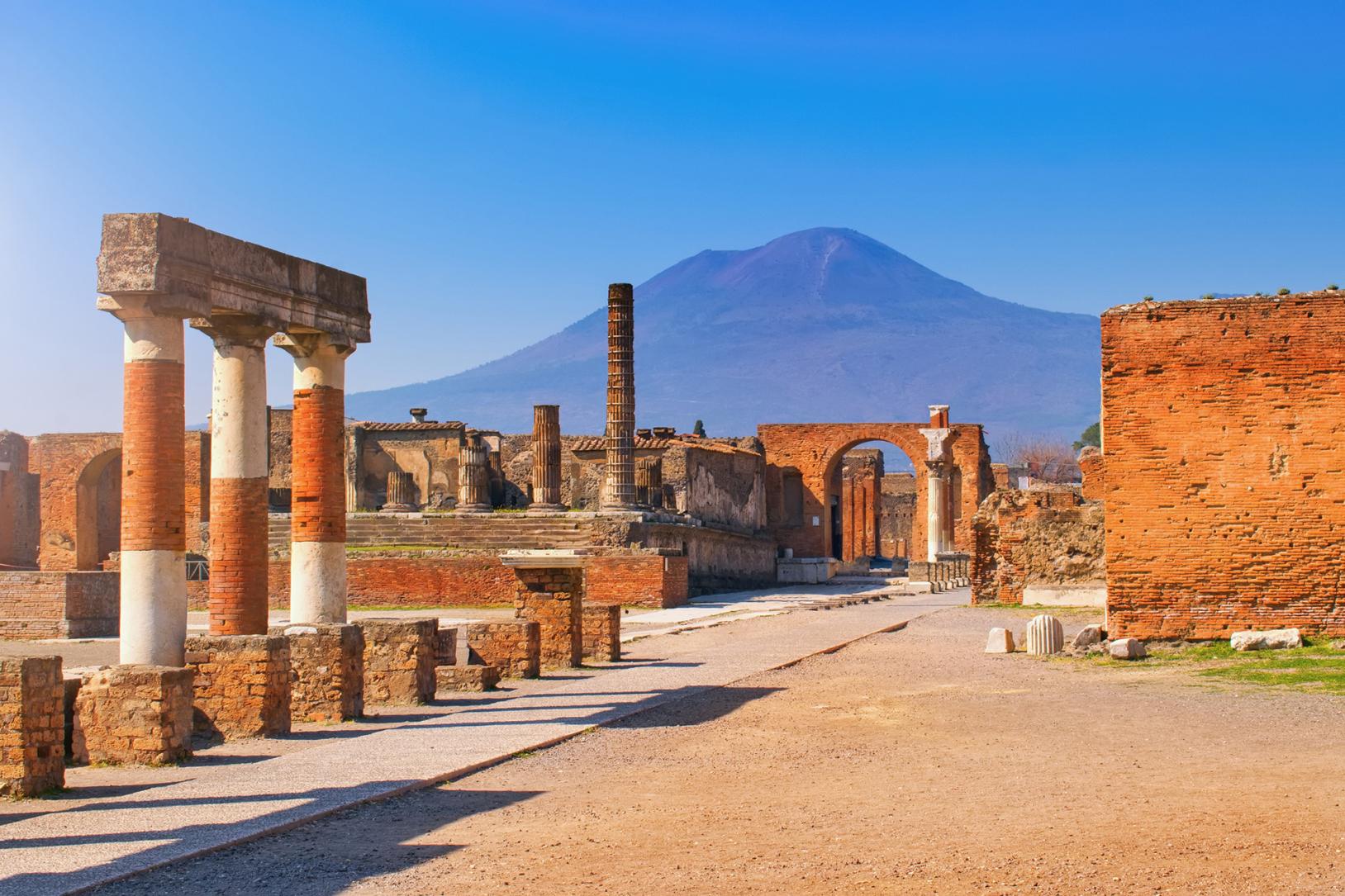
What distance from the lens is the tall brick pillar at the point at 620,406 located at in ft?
118

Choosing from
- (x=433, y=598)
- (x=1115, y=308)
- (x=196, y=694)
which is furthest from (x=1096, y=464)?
(x=196, y=694)

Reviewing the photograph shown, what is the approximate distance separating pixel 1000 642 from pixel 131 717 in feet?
35.5

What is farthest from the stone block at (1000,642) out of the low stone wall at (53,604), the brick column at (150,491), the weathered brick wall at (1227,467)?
the low stone wall at (53,604)

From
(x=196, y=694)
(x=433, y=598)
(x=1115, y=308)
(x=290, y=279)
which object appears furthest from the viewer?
(x=433, y=598)

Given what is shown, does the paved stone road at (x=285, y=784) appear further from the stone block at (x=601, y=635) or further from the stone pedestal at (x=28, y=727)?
the stone block at (x=601, y=635)

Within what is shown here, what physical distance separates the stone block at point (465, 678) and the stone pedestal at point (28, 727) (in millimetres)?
6009

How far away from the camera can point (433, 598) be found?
30.9 meters

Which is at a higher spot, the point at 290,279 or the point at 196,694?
the point at 290,279

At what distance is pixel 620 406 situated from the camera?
3697 centimetres

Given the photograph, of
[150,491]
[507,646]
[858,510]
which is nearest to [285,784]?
[150,491]

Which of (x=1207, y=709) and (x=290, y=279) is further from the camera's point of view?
(x=290, y=279)

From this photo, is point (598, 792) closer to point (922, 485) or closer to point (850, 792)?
point (850, 792)

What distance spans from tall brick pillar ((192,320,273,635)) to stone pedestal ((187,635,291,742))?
131 centimetres

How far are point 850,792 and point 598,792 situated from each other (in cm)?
145
